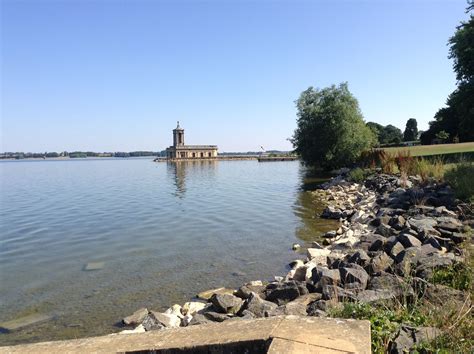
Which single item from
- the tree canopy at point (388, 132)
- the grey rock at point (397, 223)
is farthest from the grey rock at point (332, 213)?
the tree canopy at point (388, 132)

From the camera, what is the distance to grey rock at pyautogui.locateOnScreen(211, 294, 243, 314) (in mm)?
7200

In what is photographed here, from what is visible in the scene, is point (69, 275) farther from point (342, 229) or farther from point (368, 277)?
point (342, 229)

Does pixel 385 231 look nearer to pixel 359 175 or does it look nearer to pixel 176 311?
pixel 176 311

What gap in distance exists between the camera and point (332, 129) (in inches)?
1634

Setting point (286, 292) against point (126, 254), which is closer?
point (286, 292)

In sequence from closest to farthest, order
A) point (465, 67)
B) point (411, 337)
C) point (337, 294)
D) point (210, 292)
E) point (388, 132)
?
point (411, 337) → point (337, 294) → point (210, 292) → point (465, 67) → point (388, 132)

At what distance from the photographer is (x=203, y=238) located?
15031 millimetres

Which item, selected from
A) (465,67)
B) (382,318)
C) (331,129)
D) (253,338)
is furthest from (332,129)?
(253,338)

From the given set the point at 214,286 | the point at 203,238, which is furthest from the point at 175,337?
the point at 203,238

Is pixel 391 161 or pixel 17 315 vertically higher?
pixel 391 161

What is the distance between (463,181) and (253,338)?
1312 centimetres

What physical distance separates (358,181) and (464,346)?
27436 millimetres

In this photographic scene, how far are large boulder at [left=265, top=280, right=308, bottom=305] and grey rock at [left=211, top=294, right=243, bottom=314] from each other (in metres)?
0.59

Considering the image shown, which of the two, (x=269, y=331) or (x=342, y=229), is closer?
(x=269, y=331)
